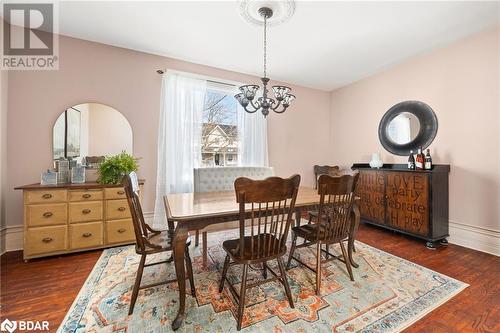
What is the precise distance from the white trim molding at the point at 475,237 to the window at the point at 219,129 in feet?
11.1

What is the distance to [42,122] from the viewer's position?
2.65 m

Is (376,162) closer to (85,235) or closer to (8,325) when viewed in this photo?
(85,235)

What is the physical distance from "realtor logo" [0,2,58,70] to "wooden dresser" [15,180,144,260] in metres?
1.58

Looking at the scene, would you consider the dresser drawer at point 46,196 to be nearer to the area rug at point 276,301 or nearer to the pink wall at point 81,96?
the pink wall at point 81,96

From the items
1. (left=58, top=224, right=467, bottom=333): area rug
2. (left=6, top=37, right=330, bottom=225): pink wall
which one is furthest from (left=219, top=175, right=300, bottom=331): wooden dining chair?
(left=6, top=37, right=330, bottom=225): pink wall

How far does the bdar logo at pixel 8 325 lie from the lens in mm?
1376

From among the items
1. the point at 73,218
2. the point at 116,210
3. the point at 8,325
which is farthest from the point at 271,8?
the point at 8,325

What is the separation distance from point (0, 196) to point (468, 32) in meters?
5.99

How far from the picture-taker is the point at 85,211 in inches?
96.5

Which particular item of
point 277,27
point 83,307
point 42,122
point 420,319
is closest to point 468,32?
point 277,27

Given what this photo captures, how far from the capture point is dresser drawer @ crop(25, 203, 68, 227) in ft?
7.38

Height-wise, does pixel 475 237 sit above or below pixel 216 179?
below

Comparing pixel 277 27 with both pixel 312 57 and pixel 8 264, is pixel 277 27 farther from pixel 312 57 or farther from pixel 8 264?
pixel 8 264

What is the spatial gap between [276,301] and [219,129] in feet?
9.30
